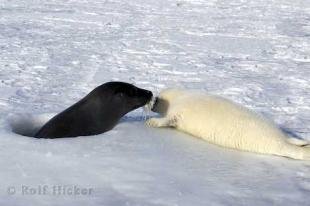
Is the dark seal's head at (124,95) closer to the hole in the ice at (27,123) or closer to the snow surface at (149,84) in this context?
the snow surface at (149,84)

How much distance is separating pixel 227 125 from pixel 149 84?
7.20 ft

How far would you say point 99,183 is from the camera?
262cm

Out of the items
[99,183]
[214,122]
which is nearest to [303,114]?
[214,122]

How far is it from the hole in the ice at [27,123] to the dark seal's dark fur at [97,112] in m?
0.18

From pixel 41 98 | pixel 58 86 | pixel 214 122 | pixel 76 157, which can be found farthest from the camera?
pixel 58 86

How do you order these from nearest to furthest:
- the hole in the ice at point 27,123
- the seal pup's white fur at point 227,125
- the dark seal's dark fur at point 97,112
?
the seal pup's white fur at point 227,125 → the dark seal's dark fur at point 97,112 → the hole in the ice at point 27,123

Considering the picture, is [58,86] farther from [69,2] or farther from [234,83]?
[69,2]

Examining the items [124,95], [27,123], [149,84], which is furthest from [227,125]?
[149,84]

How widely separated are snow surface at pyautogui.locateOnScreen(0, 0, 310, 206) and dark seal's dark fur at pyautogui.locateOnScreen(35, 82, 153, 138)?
5.4 inches

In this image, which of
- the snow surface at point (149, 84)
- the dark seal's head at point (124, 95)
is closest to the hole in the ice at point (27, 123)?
the snow surface at point (149, 84)

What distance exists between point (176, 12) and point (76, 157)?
30.9 feet

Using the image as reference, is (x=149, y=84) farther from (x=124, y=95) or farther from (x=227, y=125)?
(x=227, y=125)

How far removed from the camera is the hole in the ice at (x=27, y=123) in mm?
3906

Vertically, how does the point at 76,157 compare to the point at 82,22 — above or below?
above
